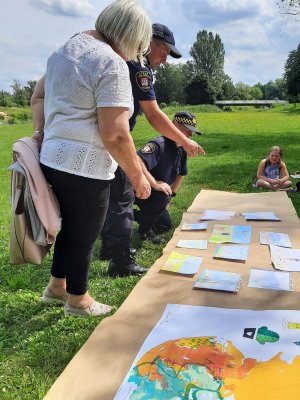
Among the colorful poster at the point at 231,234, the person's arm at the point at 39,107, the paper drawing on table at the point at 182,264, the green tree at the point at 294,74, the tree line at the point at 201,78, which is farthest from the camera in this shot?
the tree line at the point at 201,78

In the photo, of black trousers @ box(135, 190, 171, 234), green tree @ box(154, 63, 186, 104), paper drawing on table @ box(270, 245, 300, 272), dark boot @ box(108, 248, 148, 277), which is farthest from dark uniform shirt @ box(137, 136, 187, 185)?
green tree @ box(154, 63, 186, 104)

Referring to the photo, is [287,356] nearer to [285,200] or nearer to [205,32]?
[285,200]

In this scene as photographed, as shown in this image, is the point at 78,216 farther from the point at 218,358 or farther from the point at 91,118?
the point at 218,358

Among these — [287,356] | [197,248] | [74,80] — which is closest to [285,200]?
[197,248]

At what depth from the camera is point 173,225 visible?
157 inches

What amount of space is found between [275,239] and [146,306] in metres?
1.42

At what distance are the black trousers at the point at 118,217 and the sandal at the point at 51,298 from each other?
1.78 ft

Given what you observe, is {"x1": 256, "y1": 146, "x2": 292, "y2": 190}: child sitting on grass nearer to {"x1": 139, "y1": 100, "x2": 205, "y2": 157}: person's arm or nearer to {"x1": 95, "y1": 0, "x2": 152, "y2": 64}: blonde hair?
{"x1": 139, "y1": 100, "x2": 205, "y2": 157}: person's arm

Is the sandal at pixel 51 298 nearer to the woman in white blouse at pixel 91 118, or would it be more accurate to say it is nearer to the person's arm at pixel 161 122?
the woman in white blouse at pixel 91 118

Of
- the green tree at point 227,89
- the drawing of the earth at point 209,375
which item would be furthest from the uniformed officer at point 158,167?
the green tree at point 227,89

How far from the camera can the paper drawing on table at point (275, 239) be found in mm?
3152

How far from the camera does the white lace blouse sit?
1.81 meters

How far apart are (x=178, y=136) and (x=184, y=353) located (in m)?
1.50

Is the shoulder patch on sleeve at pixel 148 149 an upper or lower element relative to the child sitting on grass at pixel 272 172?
upper
